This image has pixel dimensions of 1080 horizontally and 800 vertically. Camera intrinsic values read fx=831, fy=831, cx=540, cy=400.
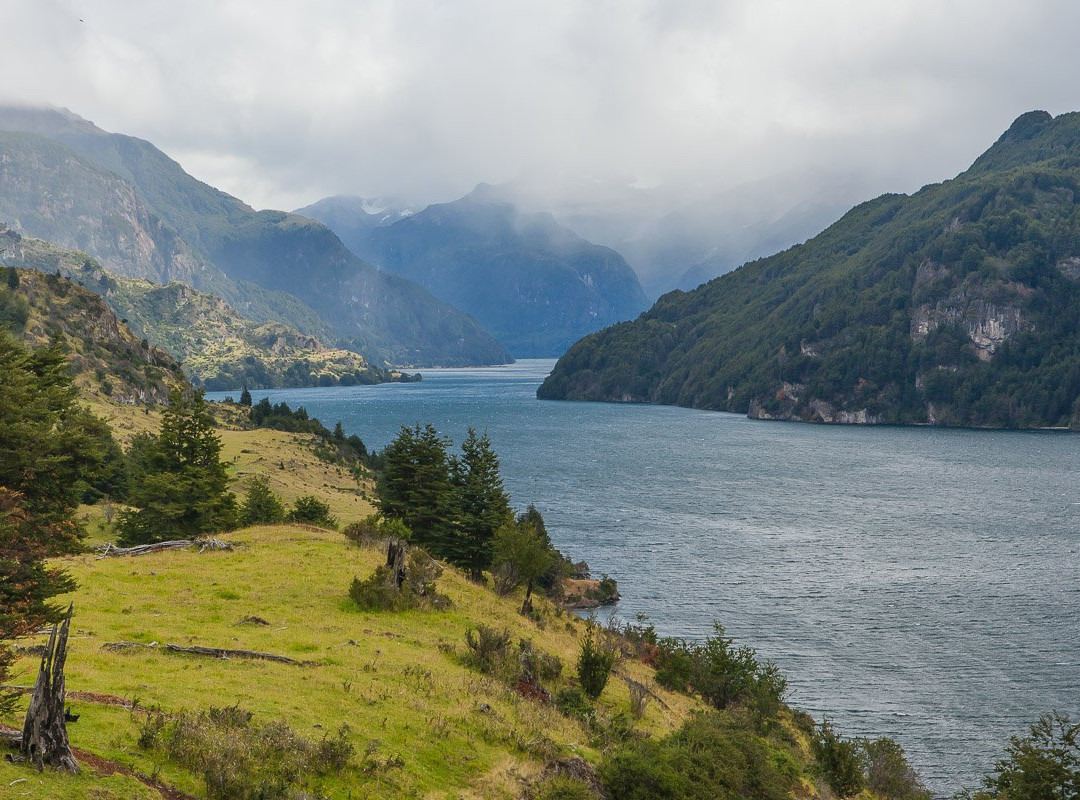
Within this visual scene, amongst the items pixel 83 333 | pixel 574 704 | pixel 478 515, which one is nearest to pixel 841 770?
pixel 574 704

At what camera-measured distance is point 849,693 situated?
213 ft

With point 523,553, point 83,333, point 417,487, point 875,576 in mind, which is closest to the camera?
point 523,553

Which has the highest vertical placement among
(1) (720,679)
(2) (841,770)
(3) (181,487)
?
(3) (181,487)

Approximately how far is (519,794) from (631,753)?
4.56m

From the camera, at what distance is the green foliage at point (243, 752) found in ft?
61.0

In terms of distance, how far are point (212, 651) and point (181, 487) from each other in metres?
33.8

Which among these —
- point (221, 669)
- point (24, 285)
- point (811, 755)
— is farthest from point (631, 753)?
point (24, 285)

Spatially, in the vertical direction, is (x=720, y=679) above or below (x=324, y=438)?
below

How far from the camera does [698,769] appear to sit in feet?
91.1

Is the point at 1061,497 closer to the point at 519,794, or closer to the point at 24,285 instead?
the point at 519,794

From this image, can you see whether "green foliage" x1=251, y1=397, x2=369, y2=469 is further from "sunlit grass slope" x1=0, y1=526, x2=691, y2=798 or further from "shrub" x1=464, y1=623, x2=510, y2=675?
"shrub" x1=464, y1=623, x2=510, y2=675

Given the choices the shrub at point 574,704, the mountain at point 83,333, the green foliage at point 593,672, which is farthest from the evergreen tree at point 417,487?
the mountain at point 83,333

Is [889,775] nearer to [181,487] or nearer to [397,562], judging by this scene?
[397,562]

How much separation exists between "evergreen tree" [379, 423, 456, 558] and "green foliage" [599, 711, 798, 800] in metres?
33.3
